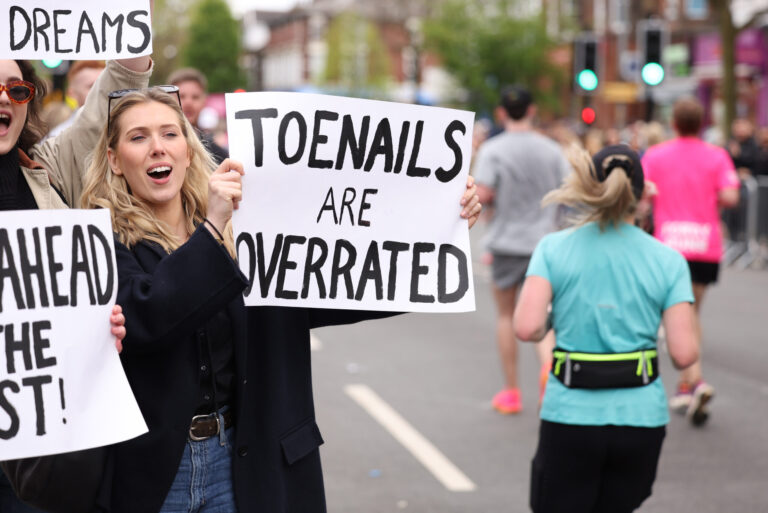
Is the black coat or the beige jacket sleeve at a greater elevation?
the beige jacket sleeve

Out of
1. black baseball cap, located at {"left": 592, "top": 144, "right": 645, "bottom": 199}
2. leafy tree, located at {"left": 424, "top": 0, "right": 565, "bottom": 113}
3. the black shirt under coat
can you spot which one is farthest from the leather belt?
leafy tree, located at {"left": 424, "top": 0, "right": 565, "bottom": 113}

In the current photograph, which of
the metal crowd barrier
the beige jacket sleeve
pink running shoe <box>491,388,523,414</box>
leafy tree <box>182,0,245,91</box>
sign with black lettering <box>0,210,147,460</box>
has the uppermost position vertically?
leafy tree <box>182,0,245,91</box>

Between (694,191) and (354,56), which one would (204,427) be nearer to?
(694,191)

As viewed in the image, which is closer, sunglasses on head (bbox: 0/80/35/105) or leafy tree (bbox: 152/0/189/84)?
sunglasses on head (bbox: 0/80/35/105)

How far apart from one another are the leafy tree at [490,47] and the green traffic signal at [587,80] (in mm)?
28839

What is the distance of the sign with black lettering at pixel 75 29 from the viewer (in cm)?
306

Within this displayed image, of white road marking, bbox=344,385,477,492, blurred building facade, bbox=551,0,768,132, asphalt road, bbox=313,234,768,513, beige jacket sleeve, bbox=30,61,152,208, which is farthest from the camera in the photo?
blurred building facade, bbox=551,0,768,132

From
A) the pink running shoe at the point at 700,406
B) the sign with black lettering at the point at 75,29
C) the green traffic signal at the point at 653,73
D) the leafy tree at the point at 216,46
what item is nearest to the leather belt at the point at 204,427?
the sign with black lettering at the point at 75,29

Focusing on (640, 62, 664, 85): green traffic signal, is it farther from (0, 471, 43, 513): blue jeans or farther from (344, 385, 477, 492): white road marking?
(0, 471, 43, 513): blue jeans

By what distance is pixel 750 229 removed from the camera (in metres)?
15.6

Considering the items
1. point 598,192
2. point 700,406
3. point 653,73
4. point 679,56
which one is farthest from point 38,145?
point 679,56

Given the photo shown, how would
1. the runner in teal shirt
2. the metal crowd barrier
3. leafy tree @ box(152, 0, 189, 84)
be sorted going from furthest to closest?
leafy tree @ box(152, 0, 189, 84)
the metal crowd barrier
the runner in teal shirt

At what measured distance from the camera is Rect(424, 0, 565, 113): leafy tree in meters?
45.2

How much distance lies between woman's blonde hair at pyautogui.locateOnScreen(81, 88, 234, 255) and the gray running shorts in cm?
467
